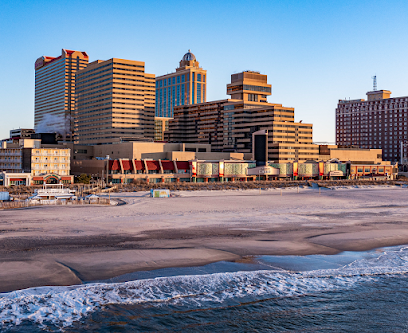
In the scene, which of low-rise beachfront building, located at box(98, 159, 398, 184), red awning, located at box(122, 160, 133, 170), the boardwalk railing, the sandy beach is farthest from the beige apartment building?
the sandy beach

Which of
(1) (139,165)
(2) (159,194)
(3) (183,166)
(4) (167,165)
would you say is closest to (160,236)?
(2) (159,194)

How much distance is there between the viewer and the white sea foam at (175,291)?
2542 centimetres

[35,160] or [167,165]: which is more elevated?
[35,160]

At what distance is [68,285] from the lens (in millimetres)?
29391

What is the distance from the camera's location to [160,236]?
46219 millimetres

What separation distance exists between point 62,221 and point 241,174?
376ft

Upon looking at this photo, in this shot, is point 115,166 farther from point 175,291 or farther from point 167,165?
point 175,291

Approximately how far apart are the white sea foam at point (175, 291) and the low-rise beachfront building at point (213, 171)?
113m

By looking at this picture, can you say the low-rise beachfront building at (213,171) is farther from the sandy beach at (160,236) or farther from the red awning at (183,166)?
the sandy beach at (160,236)

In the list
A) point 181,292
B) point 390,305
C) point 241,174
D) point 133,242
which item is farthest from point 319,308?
point 241,174

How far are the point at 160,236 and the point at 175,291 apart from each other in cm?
1747

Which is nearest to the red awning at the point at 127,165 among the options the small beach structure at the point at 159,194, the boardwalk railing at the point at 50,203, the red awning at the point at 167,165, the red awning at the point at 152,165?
the red awning at the point at 152,165

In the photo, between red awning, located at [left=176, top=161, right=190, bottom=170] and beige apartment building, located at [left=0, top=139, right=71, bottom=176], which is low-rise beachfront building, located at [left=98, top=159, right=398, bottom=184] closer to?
red awning, located at [left=176, top=161, right=190, bottom=170]

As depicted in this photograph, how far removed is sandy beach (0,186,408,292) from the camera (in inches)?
1334
